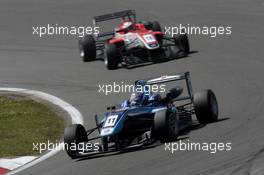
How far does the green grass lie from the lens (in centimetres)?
1727

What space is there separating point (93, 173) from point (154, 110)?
228cm

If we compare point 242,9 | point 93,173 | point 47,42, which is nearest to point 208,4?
point 242,9

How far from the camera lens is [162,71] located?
76.6ft

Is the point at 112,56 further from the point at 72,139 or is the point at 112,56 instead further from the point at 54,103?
the point at 72,139

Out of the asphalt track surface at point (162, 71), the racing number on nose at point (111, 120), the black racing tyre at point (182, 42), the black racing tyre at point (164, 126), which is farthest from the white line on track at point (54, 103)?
the black racing tyre at point (182, 42)

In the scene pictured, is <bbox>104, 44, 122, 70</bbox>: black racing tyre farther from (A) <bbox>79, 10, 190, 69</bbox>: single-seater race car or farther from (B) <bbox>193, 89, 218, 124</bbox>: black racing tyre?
(B) <bbox>193, 89, 218, 124</bbox>: black racing tyre

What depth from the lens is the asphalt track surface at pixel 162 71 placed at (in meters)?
14.6

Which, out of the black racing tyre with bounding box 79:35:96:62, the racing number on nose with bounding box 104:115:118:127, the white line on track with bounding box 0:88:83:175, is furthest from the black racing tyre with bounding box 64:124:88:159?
the black racing tyre with bounding box 79:35:96:62

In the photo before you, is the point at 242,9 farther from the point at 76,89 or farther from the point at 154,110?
the point at 154,110

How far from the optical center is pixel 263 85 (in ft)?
66.1

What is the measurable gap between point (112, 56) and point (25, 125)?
5.49 metres

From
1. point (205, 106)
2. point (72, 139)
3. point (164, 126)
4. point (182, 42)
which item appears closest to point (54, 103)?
point (182, 42)

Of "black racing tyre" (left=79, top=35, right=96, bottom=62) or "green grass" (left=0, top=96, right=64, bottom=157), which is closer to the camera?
"green grass" (left=0, top=96, right=64, bottom=157)

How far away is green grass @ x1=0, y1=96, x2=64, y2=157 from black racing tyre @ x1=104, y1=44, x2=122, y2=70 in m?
2.97
